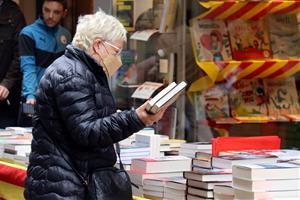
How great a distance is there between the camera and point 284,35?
6.96 m

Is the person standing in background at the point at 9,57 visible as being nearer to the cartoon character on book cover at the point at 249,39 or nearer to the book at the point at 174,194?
the cartoon character on book cover at the point at 249,39

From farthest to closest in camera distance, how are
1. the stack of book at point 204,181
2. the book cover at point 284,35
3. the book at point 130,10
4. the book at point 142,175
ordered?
1. the book at point 130,10
2. the book cover at point 284,35
3. the book at point 142,175
4. the stack of book at point 204,181

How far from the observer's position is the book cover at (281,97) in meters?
6.88

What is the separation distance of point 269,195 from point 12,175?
206 cm

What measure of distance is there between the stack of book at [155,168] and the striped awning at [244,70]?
1968 millimetres

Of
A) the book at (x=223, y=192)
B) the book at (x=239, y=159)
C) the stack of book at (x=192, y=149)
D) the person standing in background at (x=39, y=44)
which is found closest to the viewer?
the book at (x=223, y=192)

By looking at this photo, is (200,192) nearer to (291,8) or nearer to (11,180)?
(11,180)

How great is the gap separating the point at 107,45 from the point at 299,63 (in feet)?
10.5

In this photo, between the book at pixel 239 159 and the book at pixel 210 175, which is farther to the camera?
the book at pixel 239 159

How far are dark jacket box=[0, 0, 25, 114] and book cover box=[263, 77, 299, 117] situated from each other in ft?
7.57

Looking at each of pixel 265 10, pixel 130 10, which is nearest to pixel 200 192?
pixel 265 10

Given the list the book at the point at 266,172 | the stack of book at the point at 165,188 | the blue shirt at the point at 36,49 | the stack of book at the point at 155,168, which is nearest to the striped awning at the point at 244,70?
the blue shirt at the point at 36,49

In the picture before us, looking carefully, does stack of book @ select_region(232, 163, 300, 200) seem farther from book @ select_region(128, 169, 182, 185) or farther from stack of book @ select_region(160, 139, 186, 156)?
stack of book @ select_region(160, 139, 186, 156)

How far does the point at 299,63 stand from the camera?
673cm
